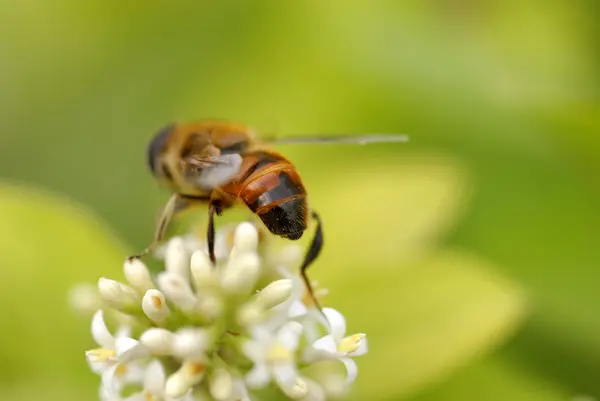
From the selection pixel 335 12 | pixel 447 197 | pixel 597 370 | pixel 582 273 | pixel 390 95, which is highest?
pixel 335 12

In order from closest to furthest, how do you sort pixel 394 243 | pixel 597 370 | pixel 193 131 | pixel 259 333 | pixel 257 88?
pixel 259 333
pixel 193 131
pixel 597 370
pixel 394 243
pixel 257 88

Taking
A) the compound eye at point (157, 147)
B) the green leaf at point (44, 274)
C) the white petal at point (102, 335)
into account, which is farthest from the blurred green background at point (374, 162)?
the white petal at point (102, 335)

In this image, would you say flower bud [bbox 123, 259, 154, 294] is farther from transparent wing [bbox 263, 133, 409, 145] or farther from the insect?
transparent wing [bbox 263, 133, 409, 145]

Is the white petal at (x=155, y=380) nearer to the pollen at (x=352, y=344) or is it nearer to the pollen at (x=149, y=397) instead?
the pollen at (x=149, y=397)

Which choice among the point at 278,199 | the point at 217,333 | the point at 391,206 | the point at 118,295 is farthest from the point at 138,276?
the point at 391,206

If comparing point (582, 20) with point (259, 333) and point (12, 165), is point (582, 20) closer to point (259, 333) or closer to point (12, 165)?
point (259, 333)

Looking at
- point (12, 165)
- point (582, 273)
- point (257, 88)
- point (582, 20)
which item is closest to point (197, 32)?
point (257, 88)
